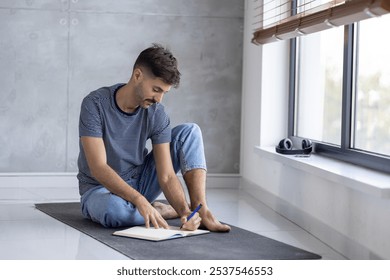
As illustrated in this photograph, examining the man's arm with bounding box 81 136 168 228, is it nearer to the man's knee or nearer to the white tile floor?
the man's knee

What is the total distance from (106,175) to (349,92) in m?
1.30

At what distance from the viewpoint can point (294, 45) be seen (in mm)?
4785

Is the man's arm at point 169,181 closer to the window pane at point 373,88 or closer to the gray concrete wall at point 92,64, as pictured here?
the window pane at point 373,88

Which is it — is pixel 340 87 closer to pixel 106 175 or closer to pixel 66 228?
pixel 106 175

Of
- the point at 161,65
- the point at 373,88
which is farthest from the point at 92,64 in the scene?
the point at 373,88

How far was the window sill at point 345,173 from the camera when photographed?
280cm

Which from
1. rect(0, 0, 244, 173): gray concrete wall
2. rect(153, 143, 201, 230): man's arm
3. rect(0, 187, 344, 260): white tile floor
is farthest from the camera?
rect(0, 0, 244, 173): gray concrete wall

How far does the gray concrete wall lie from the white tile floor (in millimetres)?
456

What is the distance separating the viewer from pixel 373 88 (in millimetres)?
3504

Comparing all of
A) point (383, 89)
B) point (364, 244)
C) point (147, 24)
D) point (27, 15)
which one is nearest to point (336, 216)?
point (364, 244)

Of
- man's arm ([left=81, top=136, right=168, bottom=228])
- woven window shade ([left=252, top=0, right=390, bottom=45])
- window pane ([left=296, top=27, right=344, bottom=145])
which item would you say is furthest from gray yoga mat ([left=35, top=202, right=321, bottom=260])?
woven window shade ([left=252, top=0, right=390, bottom=45])

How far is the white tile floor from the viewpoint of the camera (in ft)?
10.3
